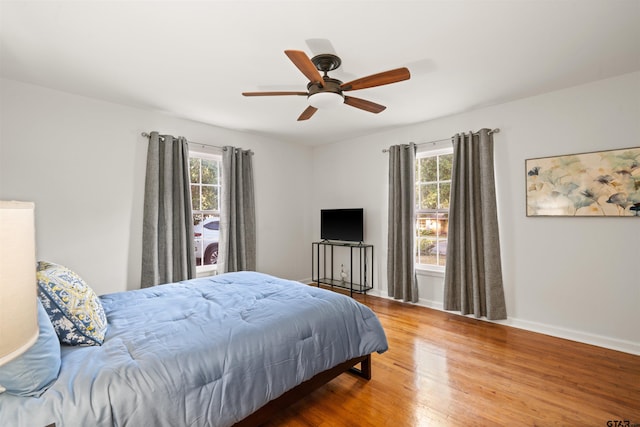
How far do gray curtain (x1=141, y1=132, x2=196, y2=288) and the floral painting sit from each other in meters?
4.13

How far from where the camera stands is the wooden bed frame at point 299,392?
172 cm

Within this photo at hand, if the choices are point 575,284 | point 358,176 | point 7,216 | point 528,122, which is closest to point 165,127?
point 358,176

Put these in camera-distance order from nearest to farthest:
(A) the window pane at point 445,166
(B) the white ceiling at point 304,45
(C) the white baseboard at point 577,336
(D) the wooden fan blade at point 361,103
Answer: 1. (B) the white ceiling at point 304,45
2. (D) the wooden fan blade at point 361,103
3. (C) the white baseboard at point 577,336
4. (A) the window pane at point 445,166

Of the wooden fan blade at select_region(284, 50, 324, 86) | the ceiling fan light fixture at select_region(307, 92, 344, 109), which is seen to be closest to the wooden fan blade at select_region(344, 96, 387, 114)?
the ceiling fan light fixture at select_region(307, 92, 344, 109)

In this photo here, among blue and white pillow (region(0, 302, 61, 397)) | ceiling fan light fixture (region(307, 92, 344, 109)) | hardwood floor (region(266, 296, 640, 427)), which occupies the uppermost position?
ceiling fan light fixture (region(307, 92, 344, 109))

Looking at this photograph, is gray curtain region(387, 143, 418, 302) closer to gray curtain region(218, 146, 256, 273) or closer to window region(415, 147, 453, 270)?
window region(415, 147, 453, 270)

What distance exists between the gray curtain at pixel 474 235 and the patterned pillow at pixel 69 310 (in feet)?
12.0

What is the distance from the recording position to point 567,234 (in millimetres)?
3168

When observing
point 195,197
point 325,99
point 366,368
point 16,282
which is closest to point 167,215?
point 195,197

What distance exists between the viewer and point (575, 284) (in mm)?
3119

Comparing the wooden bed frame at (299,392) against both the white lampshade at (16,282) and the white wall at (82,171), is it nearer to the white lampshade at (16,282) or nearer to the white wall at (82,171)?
the white lampshade at (16,282)

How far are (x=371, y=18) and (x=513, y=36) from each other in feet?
3.59

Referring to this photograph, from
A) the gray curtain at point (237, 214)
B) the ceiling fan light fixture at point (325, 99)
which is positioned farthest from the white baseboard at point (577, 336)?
the gray curtain at point (237, 214)

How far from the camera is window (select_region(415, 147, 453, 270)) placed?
4195 millimetres
